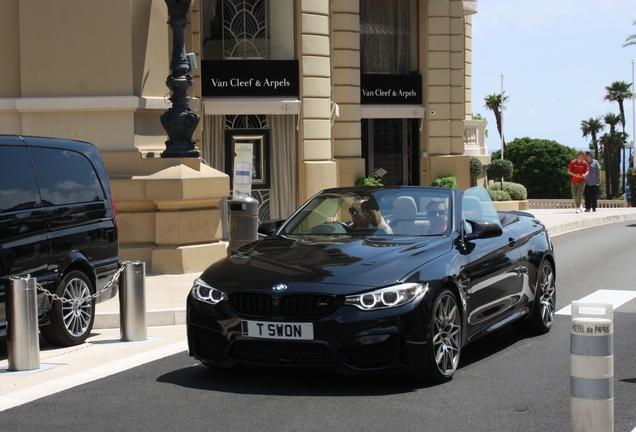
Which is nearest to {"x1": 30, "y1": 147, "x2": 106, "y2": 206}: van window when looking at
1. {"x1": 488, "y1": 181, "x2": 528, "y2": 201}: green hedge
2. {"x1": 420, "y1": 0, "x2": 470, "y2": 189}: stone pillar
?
{"x1": 420, "y1": 0, "x2": 470, "y2": 189}: stone pillar

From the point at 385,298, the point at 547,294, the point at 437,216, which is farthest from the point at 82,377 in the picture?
the point at 547,294

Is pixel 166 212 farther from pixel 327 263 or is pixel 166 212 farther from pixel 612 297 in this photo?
pixel 327 263

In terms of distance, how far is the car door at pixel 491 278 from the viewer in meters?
7.55

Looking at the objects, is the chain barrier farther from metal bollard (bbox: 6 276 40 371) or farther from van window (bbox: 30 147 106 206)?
van window (bbox: 30 147 106 206)

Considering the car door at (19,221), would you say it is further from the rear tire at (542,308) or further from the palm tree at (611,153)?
the palm tree at (611,153)

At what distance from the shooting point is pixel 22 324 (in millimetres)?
7770

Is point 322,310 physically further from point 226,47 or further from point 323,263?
point 226,47

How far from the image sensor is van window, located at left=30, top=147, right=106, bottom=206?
892cm

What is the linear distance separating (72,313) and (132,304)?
581mm

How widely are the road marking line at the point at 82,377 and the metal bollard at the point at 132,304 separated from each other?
0.48 meters

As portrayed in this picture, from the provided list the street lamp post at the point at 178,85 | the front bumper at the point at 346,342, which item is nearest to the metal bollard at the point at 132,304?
the front bumper at the point at 346,342

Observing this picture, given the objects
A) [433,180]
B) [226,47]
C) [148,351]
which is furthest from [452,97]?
[148,351]

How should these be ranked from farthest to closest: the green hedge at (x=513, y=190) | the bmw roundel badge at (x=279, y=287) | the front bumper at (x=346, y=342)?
the green hedge at (x=513, y=190), the bmw roundel badge at (x=279, y=287), the front bumper at (x=346, y=342)

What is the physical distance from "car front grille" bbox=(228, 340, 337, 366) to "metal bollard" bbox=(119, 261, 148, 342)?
263cm
